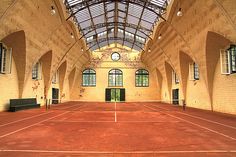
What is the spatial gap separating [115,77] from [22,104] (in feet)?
73.1

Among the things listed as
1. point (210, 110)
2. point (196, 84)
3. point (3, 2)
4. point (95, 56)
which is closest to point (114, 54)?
point (95, 56)

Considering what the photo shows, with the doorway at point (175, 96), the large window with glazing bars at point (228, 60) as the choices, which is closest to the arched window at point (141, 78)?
the doorway at point (175, 96)

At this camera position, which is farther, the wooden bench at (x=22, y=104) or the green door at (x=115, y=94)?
the green door at (x=115, y=94)

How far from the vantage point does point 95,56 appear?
40.2m

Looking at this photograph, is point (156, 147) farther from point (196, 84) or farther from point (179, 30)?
point (196, 84)

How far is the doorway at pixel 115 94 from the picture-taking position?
3959cm

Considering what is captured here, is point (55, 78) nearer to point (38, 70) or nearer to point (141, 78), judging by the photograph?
point (38, 70)

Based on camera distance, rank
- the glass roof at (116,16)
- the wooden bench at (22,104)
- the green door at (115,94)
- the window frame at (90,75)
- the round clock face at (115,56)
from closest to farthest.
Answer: the wooden bench at (22,104) < the glass roof at (116,16) < the window frame at (90,75) < the green door at (115,94) < the round clock face at (115,56)

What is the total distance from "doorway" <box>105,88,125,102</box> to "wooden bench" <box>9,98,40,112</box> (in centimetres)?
1891

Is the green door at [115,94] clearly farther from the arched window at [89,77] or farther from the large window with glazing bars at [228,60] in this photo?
the large window with glazing bars at [228,60]

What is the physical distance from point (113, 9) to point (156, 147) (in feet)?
75.9

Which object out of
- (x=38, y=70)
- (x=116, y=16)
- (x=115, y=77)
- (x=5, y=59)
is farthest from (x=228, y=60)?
(x=115, y=77)

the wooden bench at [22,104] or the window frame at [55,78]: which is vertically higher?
the window frame at [55,78]

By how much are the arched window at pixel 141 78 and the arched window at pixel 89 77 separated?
7.88 meters
